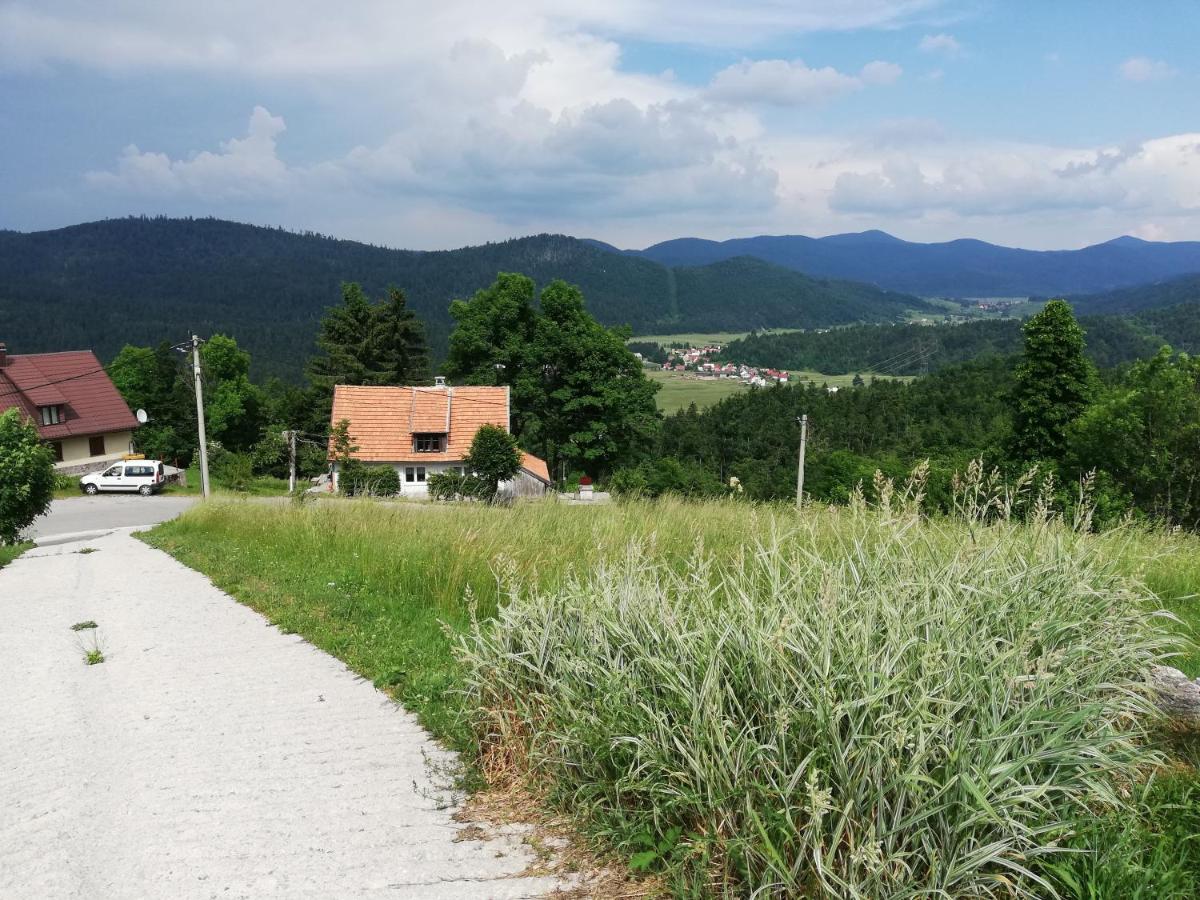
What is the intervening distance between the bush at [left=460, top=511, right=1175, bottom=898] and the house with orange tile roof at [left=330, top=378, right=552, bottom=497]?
119ft

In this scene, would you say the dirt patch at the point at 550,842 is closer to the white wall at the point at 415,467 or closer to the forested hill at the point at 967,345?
the white wall at the point at 415,467

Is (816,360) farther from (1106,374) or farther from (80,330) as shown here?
(80,330)

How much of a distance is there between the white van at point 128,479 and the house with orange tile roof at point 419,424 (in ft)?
27.6

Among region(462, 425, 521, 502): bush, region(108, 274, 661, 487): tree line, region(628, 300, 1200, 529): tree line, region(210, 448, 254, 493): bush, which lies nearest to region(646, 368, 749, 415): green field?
region(108, 274, 661, 487): tree line

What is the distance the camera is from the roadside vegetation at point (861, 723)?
9.95ft

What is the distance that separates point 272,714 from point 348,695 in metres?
0.54

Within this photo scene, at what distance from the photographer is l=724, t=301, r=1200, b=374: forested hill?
5369 inches

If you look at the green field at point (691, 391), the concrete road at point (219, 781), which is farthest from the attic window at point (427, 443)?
the green field at point (691, 391)

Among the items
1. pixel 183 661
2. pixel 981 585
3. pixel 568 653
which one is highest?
pixel 981 585

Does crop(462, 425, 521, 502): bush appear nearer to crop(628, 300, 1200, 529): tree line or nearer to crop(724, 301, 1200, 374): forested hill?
crop(628, 300, 1200, 529): tree line

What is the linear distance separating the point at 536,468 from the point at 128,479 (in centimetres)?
1958

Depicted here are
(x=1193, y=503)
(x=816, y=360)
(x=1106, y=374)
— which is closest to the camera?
(x=1193, y=503)

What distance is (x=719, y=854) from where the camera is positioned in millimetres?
3357

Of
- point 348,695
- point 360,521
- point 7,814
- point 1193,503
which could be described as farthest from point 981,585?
point 1193,503
